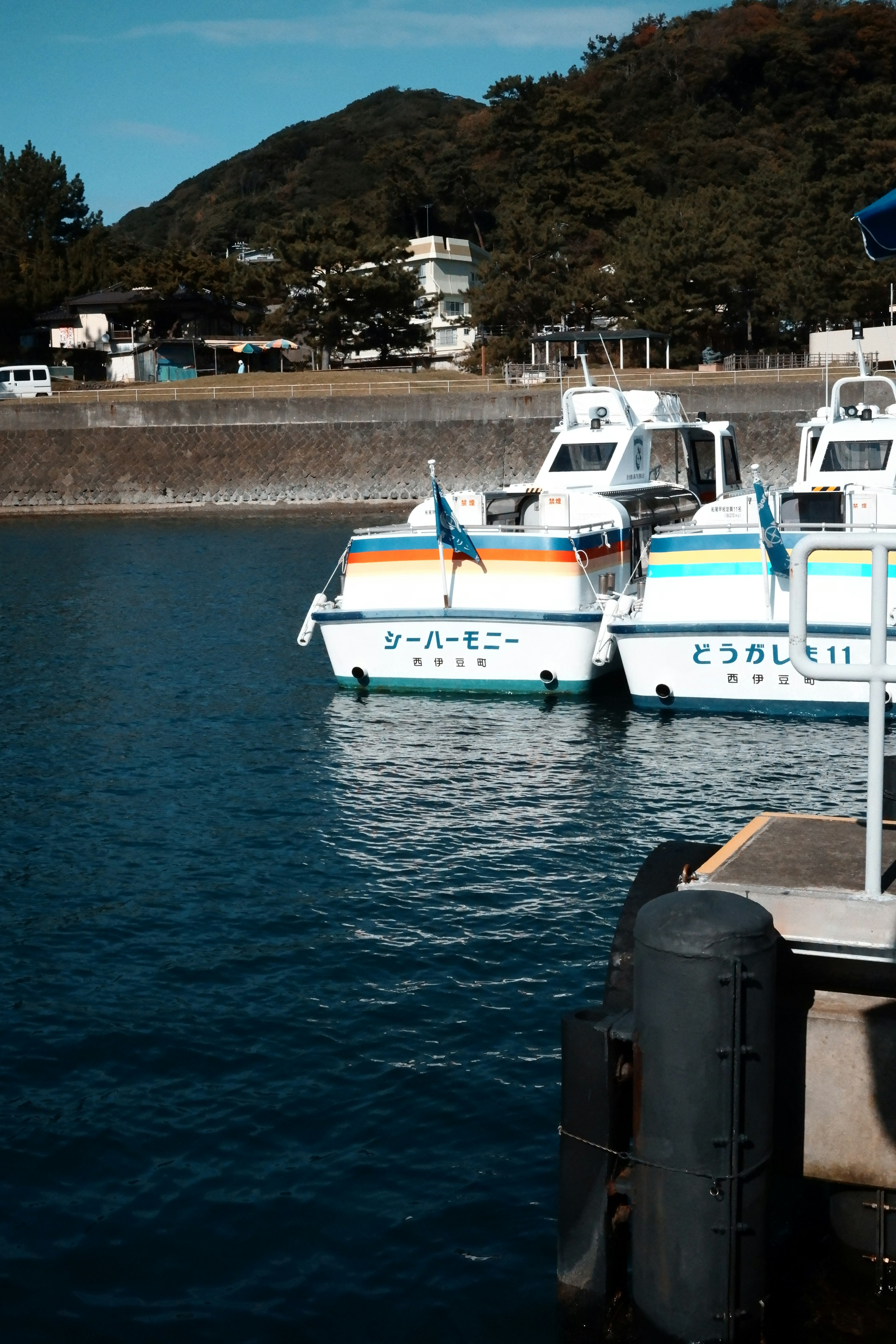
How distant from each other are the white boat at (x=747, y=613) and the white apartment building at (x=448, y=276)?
241 feet

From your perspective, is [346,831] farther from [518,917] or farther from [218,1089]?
[218,1089]

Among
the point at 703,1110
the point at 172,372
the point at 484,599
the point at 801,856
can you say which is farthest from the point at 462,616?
the point at 172,372

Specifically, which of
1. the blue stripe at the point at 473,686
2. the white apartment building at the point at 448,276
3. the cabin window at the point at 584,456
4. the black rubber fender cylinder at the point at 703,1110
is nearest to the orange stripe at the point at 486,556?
the blue stripe at the point at 473,686

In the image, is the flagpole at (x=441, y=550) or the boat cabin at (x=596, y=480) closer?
the flagpole at (x=441, y=550)

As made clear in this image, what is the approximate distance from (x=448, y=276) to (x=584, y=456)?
8019 cm

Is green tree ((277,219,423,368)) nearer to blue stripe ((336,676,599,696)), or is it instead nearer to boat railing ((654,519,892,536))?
blue stripe ((336,676,599,696))

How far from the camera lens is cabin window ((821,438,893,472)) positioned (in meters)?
21.6

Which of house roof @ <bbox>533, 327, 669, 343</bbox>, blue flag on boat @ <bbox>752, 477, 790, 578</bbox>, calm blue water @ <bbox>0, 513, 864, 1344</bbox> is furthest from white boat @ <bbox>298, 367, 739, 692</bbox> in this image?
house roof @ <bbox>533, 327, 669, 343</bbox>

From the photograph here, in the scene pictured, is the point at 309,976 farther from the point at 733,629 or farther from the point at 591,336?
A: the point at 591,336

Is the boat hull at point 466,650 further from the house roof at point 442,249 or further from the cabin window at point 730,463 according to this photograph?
the house roof at point 442,249

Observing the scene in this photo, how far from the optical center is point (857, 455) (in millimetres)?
21719

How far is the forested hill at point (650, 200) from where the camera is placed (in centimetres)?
6906

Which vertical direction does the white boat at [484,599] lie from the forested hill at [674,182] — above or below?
below

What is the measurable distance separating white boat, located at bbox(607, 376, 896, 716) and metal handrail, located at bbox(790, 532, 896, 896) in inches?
469
